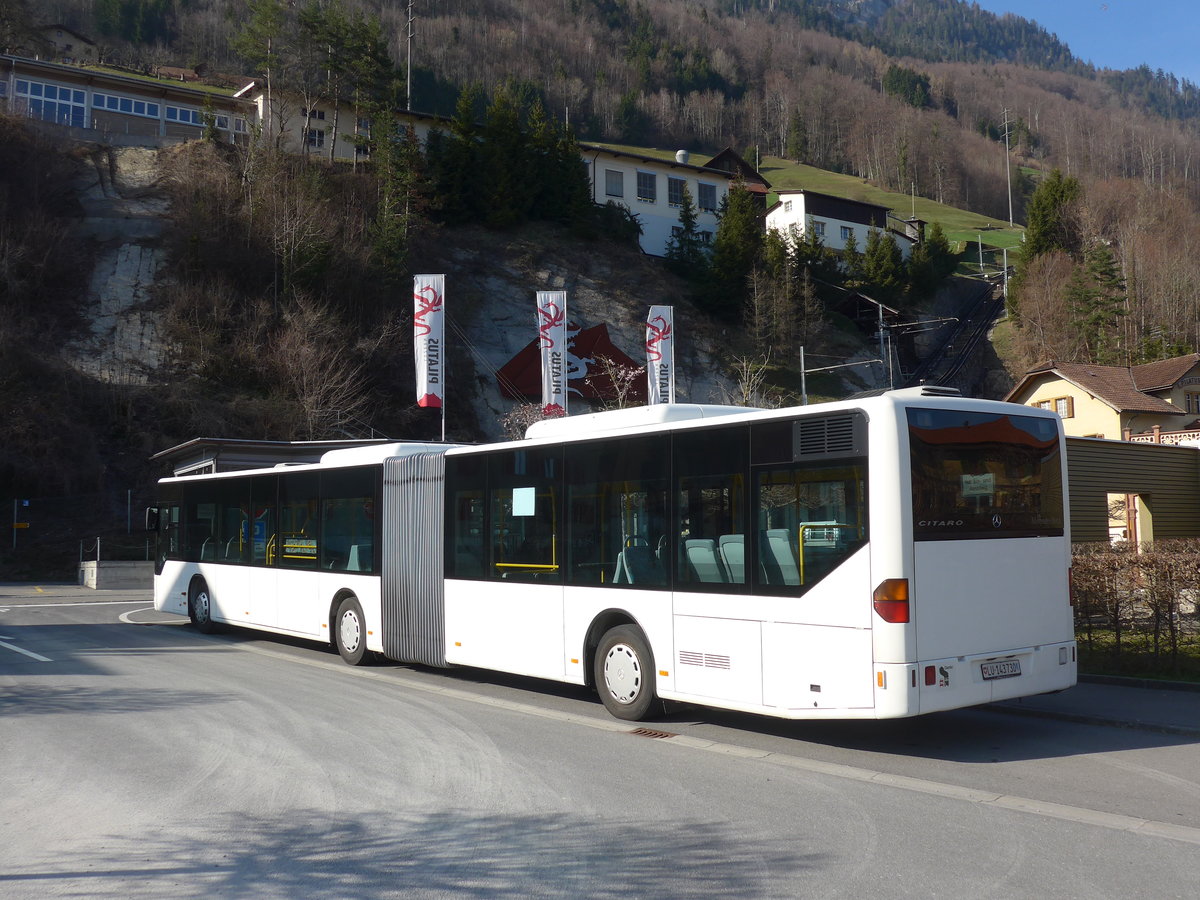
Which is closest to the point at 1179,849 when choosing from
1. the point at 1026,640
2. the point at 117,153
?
the point at 1026,640

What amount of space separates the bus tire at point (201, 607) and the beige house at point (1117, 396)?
155ft

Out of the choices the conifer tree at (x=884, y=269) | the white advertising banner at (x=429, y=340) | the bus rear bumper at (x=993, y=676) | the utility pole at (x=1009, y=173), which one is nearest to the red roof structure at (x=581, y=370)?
the white advertising banner at (x=429, y=340)

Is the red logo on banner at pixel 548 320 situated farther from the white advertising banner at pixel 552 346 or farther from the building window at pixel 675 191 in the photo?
the building window at pixel 675 191

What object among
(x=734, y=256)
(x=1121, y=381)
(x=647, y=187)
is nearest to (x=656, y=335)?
(x=734, y=256)

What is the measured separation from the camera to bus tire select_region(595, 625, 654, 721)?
9.92m

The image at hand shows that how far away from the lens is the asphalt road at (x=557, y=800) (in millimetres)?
5438

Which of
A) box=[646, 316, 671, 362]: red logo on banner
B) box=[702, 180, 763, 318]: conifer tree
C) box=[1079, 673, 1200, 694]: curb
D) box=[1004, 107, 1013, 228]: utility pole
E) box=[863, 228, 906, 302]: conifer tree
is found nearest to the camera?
box=[1079, 673, 1200, 694]: curb

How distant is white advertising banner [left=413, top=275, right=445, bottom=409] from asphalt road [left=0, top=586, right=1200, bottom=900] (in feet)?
86.1

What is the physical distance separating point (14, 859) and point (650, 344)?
35736mm

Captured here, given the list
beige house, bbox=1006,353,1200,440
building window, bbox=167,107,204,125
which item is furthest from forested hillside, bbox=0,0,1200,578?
beige house, bbox=1006,353,1200,440

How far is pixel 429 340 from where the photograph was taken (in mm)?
37719

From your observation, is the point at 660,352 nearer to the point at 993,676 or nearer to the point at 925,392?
the point at 925,392

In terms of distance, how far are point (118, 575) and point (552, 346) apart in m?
17.3

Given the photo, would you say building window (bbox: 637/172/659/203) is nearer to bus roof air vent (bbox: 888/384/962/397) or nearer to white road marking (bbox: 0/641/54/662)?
white road marking (bbox: 0/641/54/662)
